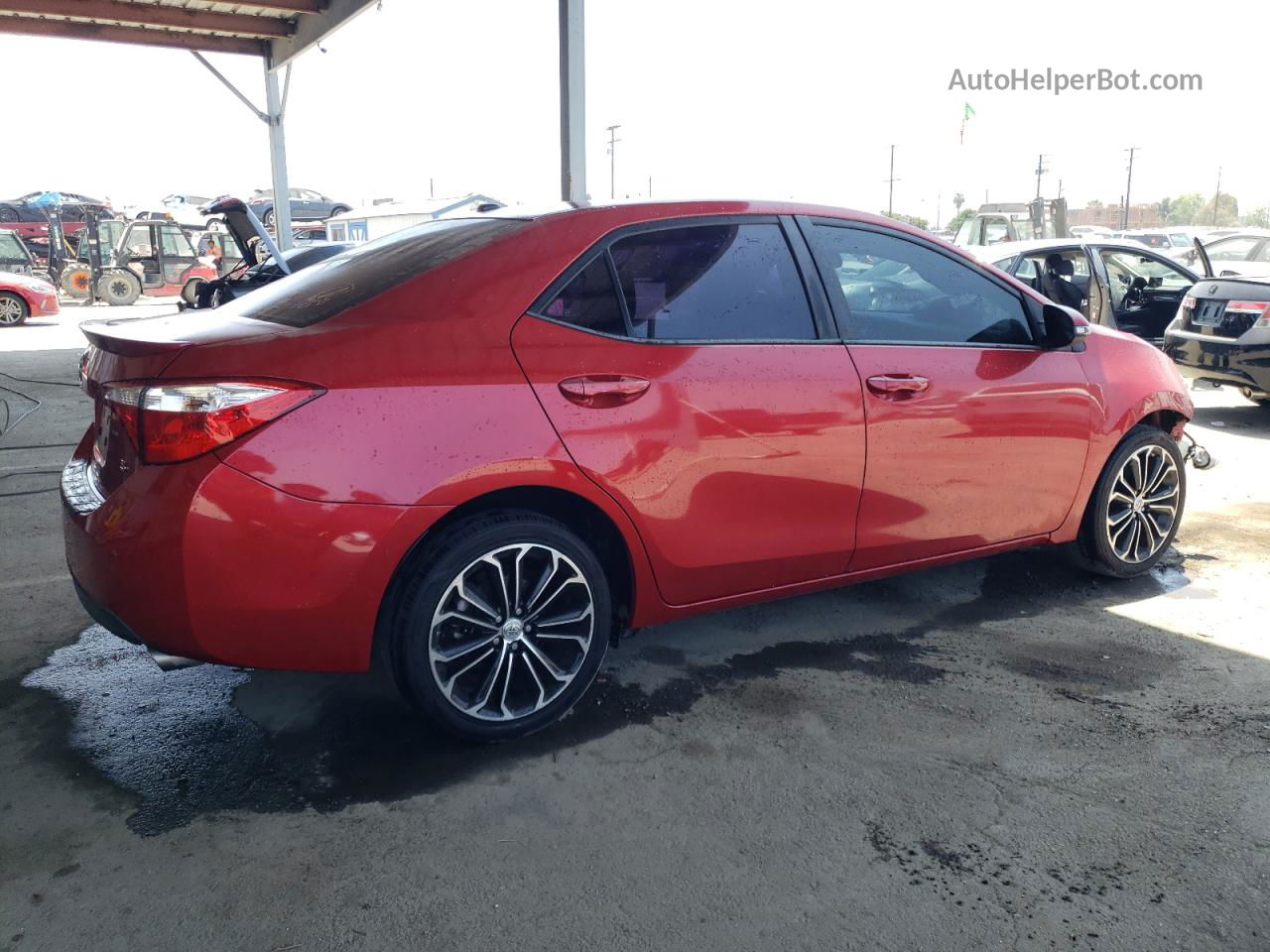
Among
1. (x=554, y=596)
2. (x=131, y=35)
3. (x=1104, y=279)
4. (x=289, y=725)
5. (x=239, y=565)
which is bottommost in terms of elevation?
(x=289, y=725)

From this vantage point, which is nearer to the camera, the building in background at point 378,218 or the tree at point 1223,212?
the building in background at point 378,218

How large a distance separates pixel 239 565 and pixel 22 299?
1882 centimetres

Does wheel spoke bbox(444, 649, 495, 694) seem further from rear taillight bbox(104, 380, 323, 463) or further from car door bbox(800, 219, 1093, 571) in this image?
car door bbox(800, 219, 1093, 571)

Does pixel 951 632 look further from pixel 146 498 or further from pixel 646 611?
pixel 146 498

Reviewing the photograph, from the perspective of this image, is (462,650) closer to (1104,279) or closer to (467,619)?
(467,619)

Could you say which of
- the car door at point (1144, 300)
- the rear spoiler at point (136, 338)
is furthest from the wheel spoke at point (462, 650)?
the car door at point (1144, 300)

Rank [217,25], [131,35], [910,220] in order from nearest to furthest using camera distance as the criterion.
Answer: [217,25] → [131,35] → [910,220]

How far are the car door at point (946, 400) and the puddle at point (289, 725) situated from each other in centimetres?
52

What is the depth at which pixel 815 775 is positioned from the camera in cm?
280


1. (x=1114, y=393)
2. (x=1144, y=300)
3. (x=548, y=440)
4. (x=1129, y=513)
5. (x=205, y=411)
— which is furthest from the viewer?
(x=1144, y=300)

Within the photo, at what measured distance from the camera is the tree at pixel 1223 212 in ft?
301

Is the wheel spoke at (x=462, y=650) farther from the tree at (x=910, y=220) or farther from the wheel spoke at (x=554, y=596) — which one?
the tree at (x=910, y=220)

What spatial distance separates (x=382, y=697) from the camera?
129 inches

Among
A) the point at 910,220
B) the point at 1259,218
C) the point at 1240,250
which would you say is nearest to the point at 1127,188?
the point at 1259,218
